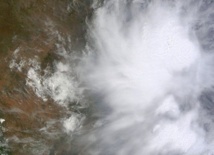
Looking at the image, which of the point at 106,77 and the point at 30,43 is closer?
the point at 30,43

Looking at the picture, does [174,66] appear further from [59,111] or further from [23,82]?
[23,82]

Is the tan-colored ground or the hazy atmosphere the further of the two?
the hazy atmosphere

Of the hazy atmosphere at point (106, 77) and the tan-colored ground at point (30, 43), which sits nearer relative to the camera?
the tan-colored ground at point (30, 43)

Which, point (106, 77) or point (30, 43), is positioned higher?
point (30, 43)

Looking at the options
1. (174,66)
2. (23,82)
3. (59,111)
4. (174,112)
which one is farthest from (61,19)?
(174,112)
